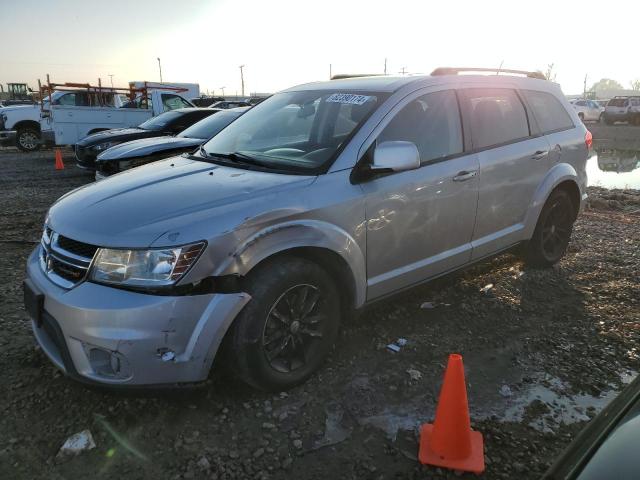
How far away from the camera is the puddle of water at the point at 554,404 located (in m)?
2.78

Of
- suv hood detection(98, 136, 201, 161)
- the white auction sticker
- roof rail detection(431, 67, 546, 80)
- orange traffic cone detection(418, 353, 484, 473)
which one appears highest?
roof rail detection(431, 67, 546, 80)

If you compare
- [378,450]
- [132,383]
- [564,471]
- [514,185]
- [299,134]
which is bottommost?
[378,450]

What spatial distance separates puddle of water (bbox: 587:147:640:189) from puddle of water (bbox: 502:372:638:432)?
8886mm

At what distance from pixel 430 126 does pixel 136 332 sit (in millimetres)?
2399

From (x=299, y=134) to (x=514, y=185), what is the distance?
1.86 meters

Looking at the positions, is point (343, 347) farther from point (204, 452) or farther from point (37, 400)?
point (37, 400)

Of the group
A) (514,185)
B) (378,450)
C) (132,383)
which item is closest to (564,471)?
(378,450)

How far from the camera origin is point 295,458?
2.48 m

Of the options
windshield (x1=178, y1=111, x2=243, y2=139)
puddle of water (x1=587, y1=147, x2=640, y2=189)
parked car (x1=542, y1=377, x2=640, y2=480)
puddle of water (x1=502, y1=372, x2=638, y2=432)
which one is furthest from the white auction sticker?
A: puddle of water (x1=587, y1=147, x2=640, y2=189)

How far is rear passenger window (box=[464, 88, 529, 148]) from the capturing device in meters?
3.94

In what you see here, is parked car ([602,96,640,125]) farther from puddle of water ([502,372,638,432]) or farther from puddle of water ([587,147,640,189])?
puddle of water ([502,372,638,432])

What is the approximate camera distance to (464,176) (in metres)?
3.71

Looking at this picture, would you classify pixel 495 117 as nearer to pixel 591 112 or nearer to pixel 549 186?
pixel 549 186

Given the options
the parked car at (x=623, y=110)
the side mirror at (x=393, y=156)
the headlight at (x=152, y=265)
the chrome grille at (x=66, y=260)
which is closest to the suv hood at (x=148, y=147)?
the chrome grille at (x=66, y=260)
